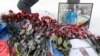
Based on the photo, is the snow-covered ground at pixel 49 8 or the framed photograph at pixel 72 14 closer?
the framed photograph at pixel 72 14

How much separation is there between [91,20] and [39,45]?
1.13 metres

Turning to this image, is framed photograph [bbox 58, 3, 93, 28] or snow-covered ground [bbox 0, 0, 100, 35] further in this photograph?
snow-covered ground [bbox 0, 0, 100, 35]

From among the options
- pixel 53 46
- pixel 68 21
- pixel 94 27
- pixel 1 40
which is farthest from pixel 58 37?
pixel 94 27

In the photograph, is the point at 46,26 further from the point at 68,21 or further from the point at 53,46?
the point at 68,21

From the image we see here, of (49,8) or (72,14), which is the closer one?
(72,14)

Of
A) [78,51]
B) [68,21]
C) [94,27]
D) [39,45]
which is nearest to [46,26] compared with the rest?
[39,45]

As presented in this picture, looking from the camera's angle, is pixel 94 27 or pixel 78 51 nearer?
pixel 78 51

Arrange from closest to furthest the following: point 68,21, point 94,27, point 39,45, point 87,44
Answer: point 39,45 → point 87,44 → point 68,21 → point 94,27

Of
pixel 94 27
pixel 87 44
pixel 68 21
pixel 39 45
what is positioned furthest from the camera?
pixel 94 27

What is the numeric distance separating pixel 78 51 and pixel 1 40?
53 centimetres

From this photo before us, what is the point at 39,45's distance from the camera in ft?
4.73

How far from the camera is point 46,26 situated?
4.99 ft

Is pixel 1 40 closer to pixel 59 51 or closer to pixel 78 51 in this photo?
pixel 59 51

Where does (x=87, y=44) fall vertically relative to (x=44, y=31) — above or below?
below
